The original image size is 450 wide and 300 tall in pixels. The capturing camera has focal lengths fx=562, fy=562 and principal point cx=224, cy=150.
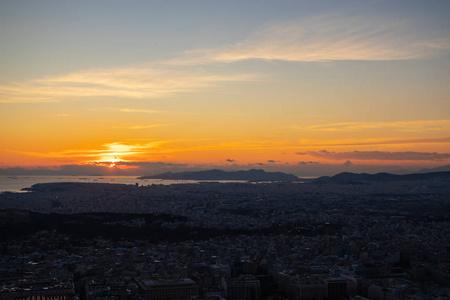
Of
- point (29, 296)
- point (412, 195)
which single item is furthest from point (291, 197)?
point (29, 296)

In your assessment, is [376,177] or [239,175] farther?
[239,175]

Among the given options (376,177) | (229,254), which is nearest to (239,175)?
(376,177)

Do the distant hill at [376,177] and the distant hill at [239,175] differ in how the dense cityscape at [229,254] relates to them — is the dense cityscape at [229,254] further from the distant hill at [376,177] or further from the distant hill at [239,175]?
the distant hill at [239,175]

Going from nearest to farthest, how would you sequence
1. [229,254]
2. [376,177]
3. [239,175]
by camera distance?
[229,254]
[376,177]
[239,175]

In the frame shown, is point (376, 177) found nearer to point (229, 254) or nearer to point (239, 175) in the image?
point (239, 175)

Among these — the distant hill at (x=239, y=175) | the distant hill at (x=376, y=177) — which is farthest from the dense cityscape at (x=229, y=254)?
the distant hill at (x=239, y=175)

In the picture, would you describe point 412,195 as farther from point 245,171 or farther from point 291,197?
point 245,171

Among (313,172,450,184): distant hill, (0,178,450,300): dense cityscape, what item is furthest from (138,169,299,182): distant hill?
(0,178,450,300): dense cityscape

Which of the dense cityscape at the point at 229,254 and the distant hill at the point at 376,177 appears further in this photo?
the distant hill at the point at 376,177

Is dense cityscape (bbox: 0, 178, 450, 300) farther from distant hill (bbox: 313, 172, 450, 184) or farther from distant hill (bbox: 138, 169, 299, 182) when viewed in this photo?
distant hill (bbox: 138, 169, 299, 182)
